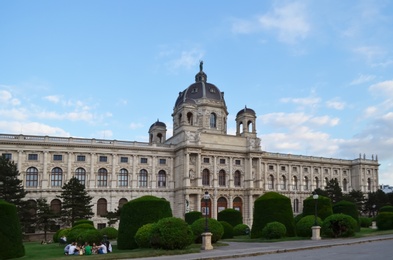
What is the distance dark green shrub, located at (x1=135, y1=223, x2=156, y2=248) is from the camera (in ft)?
86.4

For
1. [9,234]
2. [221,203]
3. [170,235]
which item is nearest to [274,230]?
[170,235]

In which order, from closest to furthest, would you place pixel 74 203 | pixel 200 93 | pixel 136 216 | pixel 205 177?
pixel 136 216 < pixel 74 203 < pixel 205 177 < pixel 200 93

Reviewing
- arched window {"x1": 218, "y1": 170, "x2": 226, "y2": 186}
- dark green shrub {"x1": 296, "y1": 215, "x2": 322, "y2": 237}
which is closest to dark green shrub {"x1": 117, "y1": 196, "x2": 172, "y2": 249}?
dark green shrub {"x1": 296, "y1": 215, "x2": 322, "y2": 237}

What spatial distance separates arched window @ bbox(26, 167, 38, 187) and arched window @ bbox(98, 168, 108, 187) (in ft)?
31.9

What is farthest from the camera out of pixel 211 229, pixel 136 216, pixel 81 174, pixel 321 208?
pixel 81 174

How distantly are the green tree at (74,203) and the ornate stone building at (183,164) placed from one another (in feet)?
27.0

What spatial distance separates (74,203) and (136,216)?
30.6 metres

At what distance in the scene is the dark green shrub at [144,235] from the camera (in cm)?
2633

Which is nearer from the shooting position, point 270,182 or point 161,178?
point 161,178

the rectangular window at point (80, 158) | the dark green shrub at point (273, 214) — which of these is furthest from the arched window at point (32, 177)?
the dark green shrub at point (273, 214)

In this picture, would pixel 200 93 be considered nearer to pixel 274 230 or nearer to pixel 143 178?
pixel 143 178

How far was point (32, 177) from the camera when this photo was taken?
63594 mm

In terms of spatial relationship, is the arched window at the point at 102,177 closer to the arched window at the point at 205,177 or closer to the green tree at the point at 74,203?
the green tree at the point at 74,203

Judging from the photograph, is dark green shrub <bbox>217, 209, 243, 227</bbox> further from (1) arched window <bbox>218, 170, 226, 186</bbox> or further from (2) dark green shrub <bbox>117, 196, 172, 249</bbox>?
(1) arched window <bbox>218, 170, 226, 186</bbox>
